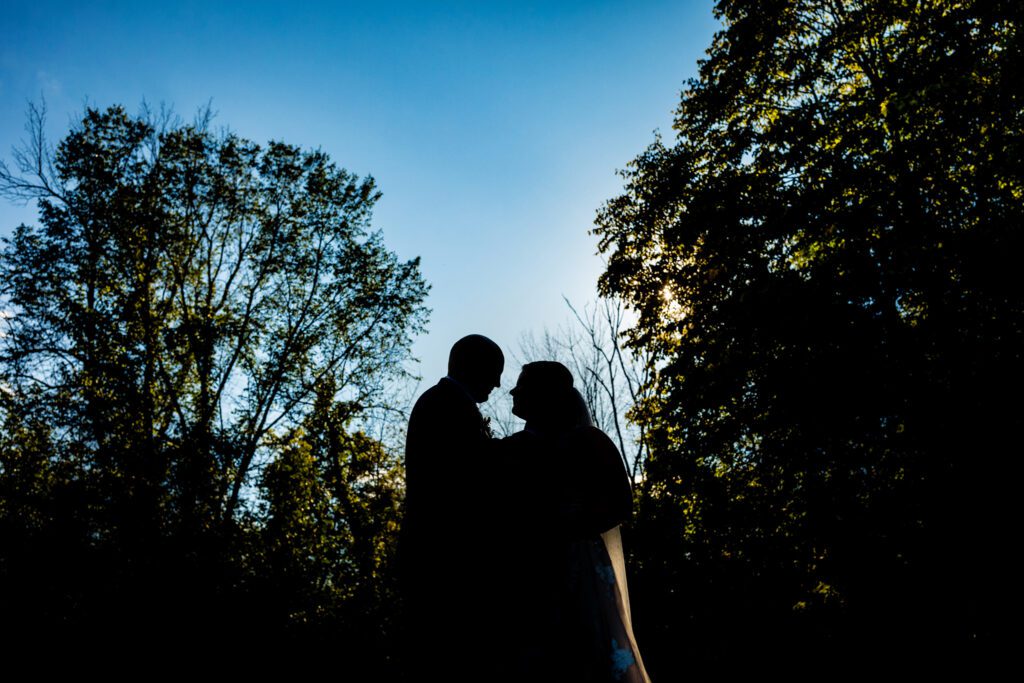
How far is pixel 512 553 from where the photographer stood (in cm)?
213

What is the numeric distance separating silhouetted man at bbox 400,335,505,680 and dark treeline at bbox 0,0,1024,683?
23.8ft

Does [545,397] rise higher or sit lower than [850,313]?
lower

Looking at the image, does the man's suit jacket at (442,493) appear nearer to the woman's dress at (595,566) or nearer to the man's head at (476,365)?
the man's head at (476,365)

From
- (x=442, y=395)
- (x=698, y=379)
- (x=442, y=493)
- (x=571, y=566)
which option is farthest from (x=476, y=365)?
(x=698, y=379)

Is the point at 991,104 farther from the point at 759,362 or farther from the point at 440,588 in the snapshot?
the point at 440,588

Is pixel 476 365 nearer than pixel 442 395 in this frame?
No

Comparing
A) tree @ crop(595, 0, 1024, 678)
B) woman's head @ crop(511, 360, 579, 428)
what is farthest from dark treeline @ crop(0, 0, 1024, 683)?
woman's head @ crop(511, 360, 579, 428)

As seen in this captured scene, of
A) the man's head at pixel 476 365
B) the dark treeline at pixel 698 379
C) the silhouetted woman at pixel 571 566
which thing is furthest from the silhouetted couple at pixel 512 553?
the dark treeline at pixel 698 379

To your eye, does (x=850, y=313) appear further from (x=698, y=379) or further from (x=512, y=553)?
(x=512, y=553)

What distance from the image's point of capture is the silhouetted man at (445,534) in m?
1.98

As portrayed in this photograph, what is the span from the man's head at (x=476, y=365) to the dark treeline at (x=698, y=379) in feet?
22.3

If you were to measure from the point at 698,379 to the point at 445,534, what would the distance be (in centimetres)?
776

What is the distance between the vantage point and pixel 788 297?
8352mm

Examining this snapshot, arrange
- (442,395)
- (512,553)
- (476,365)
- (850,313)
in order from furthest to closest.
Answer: (850,313) → (476,365) → (442,395) → (512,553)
